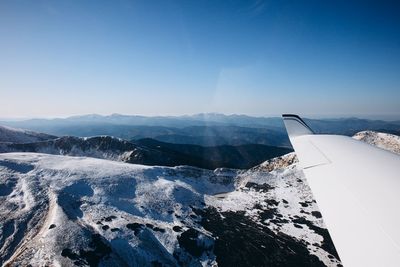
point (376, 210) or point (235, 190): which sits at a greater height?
point (376, 210)

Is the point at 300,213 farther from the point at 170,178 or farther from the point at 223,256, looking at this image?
the point at 170,178

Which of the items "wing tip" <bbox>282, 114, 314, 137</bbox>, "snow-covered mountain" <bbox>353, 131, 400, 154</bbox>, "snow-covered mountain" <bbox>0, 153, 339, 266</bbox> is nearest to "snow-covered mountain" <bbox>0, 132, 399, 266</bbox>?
"snow-covered mountain" <bbox>0, 153, 339, 266</bbox>

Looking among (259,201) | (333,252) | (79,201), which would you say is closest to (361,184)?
(333,252)

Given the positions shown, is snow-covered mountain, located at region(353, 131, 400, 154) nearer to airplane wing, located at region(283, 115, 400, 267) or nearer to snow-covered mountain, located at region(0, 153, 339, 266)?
snow-covered mountain, located at region(0, 153, 339, 266)

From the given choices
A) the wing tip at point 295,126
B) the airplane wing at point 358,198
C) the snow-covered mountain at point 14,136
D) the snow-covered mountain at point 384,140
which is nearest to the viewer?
the airplane wing at point 358,198

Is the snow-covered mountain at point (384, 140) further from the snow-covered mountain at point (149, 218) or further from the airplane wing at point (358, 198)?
the airplane wing at point (358, 198)

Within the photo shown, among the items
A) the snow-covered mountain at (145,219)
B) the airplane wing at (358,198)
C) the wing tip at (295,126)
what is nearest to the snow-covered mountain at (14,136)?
the snow-covered mountain at (145,219)
